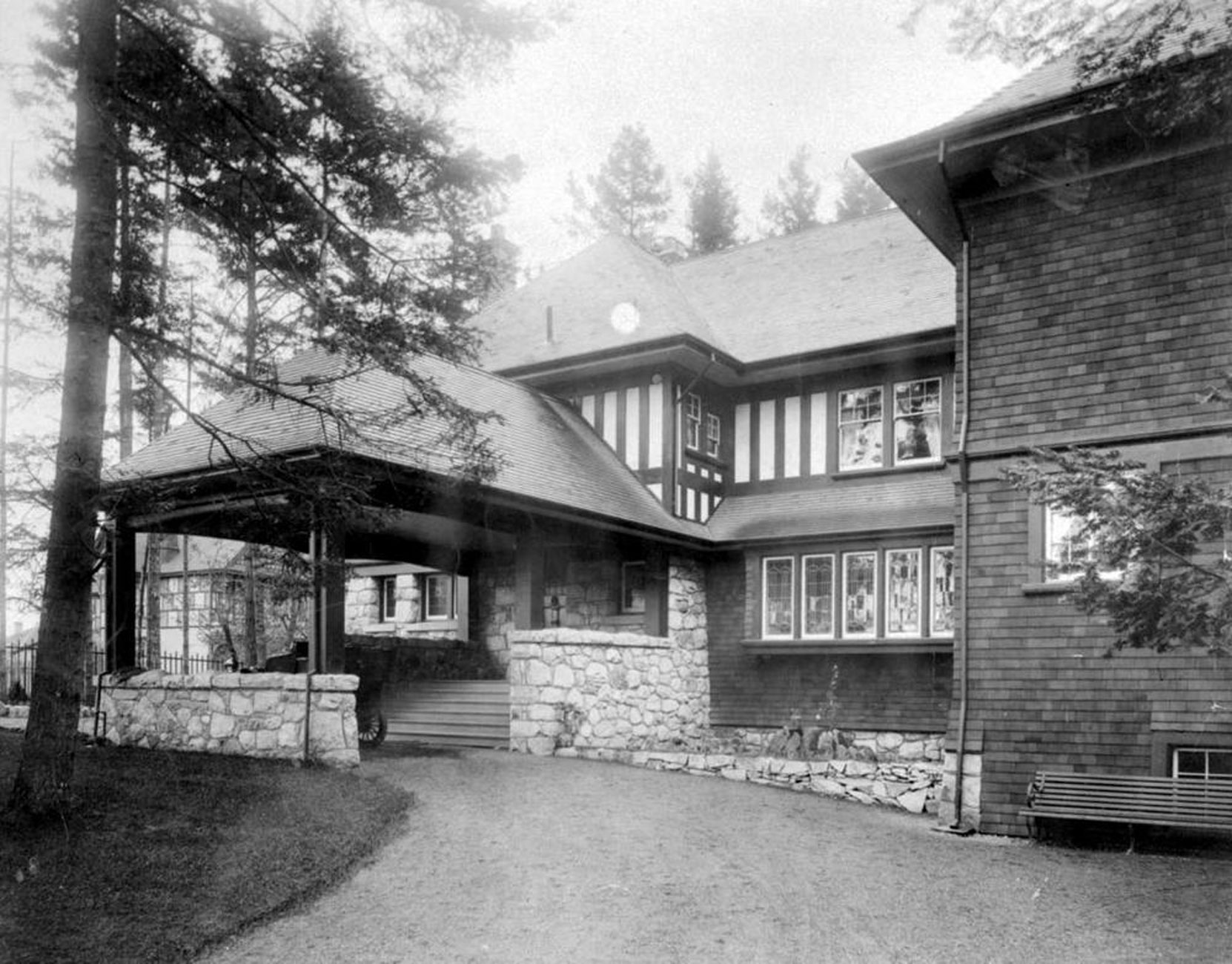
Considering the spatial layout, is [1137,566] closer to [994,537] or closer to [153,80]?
[994,537]

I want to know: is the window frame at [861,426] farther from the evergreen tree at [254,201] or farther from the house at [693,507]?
the evergreen tree at [254,201]

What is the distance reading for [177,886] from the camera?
22.3ft

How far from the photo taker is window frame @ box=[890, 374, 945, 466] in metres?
15.8

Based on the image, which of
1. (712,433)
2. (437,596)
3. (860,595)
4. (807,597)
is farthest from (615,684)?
(437,596)

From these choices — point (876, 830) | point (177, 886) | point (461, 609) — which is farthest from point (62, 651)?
point (461, 609)

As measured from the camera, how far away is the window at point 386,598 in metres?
20.3

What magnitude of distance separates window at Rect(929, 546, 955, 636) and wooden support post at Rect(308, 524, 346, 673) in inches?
306

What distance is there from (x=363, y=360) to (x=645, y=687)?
7494mm

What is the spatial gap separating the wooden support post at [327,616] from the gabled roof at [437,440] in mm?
1008

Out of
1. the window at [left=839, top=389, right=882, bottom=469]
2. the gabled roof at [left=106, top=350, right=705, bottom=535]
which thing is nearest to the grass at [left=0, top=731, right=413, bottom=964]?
the gabled roof at [left=106, top=350, right=705, bottom=535]

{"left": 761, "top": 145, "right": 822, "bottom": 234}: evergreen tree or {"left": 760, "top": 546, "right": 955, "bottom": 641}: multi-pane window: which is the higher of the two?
{"left": 761, "top": 145, "right": 822, "bottom": 234}: evergreen tree

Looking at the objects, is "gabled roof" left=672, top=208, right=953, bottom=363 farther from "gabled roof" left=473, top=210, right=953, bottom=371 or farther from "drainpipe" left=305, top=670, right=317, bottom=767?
"drainpipe" left=305, top=670, right=317, bottom=767

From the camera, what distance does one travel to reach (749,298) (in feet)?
63.3

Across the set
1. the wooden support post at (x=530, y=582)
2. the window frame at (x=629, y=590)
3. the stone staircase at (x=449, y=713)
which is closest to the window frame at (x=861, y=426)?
the window frame at (x=629, y=590)
